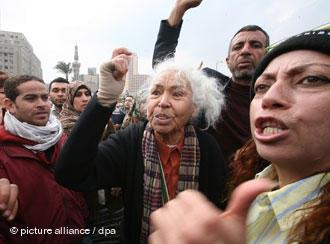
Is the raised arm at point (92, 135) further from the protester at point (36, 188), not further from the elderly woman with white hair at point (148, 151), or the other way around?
the protester at point (36, 188)

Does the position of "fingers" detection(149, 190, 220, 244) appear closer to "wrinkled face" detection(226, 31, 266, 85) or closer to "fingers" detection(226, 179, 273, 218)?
"fingers" detection(226, 179, 273, 218)

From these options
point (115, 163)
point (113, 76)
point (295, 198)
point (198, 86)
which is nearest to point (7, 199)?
point (115, 163)

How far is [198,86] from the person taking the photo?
215cm

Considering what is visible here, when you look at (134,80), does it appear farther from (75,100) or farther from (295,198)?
(295,198)

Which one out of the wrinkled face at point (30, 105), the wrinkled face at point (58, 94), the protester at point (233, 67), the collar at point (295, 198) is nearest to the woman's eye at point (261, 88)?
the collar at point (295, 198)

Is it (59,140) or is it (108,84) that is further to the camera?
(59,140)

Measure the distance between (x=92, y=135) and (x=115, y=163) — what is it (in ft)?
0.98

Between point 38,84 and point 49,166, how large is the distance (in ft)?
3.32

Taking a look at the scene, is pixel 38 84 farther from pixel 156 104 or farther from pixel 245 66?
pixel 245 66

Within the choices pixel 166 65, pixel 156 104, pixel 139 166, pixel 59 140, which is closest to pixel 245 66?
pixel 166 65

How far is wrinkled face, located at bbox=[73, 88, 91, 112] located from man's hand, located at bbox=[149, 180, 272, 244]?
3.42 meters

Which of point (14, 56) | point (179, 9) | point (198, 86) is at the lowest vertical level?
point (198, 86)

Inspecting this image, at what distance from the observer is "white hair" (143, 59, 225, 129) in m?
2.05

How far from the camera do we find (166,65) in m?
2.10
